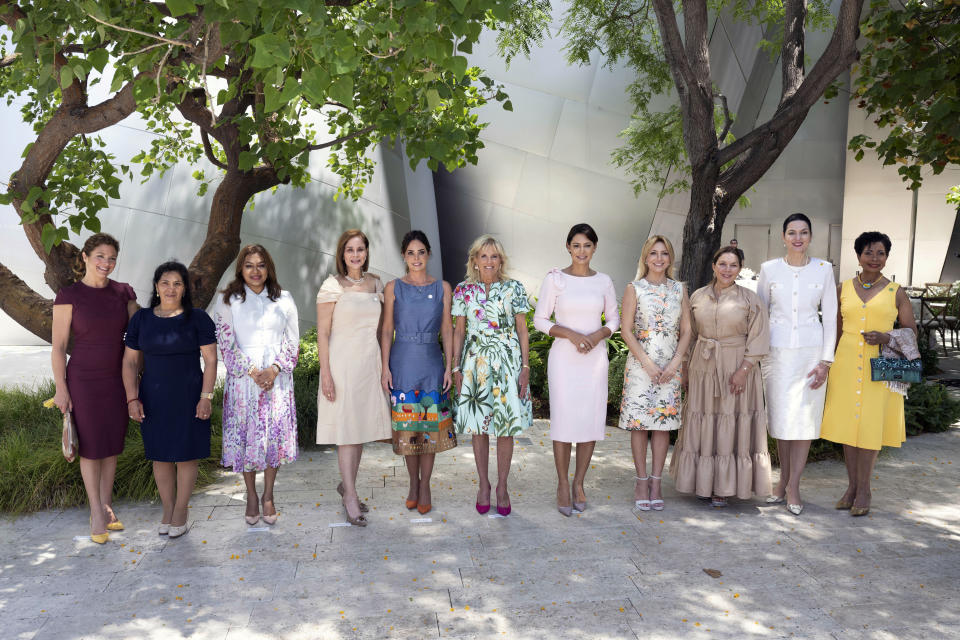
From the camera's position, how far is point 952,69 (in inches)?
223

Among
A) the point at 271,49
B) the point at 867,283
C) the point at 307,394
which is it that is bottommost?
the point at 307,394

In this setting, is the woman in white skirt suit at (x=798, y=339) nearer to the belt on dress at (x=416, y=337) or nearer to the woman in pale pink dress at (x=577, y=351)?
the woman in pale pink dress at (x=577, y=351)

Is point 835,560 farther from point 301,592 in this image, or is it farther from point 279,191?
point 279,191

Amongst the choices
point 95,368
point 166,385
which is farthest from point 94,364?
point 166,385

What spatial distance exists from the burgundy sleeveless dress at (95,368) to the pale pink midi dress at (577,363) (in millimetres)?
2660

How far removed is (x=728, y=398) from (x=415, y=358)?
208 cm

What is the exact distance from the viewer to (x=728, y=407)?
473 cm

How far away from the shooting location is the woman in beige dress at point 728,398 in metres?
4.72

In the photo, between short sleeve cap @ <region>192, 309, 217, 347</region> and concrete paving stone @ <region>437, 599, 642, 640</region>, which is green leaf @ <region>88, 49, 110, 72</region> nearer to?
short sleeve cap @ <region>192, 309, 217, 347</region>

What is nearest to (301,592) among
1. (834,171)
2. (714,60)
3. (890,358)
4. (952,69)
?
(890,358)

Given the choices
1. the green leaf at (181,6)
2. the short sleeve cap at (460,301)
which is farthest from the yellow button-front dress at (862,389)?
the green leaf at (181,6)

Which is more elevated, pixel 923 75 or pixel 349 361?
pixel 923 75

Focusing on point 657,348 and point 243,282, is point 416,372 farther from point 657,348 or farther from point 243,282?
point 657,348

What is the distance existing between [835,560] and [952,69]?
4.10m
